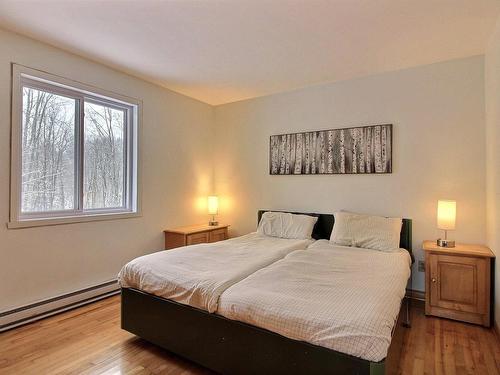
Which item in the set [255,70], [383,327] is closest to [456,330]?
[383,327]

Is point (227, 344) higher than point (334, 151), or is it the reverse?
point (334, 151)

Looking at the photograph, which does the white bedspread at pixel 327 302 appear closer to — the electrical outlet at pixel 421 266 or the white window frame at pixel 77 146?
the electrical outlet at pixel 421 266

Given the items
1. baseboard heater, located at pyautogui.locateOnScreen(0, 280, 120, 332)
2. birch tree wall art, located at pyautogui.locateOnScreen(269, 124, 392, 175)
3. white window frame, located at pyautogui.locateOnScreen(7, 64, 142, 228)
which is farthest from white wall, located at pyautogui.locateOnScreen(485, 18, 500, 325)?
baseboard heater, located at pyautogui.locateOnScreen(0, 280, 120, 332)

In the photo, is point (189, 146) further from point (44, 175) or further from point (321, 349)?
point (321, 349)

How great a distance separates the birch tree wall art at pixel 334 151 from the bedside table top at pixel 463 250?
2.98 ft

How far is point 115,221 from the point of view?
323 cm

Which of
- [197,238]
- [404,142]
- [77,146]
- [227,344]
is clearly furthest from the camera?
[197,238]

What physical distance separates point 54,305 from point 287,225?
8.17 ft

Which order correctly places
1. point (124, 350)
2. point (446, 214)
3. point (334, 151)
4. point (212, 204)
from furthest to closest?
1. point (212, 204)
2. point (334, 151)
3. point (446, 214)
4. point (124, 350)

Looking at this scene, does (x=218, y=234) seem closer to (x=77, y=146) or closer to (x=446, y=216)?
(x=77, y=146)

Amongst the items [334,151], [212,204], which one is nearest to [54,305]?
[212,204]

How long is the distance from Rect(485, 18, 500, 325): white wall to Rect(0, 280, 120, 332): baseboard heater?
3621 mm

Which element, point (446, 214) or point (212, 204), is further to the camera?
point (212, 204)

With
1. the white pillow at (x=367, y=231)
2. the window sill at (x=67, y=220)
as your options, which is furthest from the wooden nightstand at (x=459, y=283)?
the window sill at (x=67, y=220)
